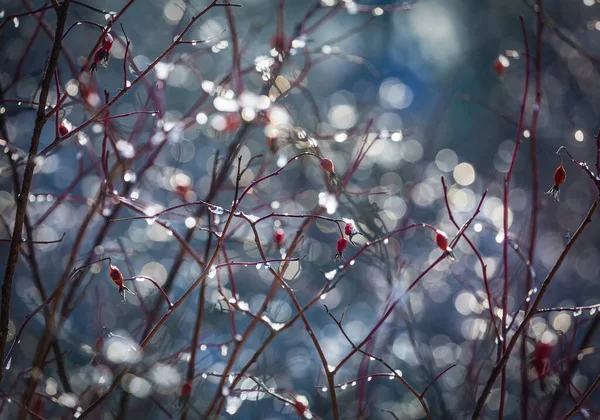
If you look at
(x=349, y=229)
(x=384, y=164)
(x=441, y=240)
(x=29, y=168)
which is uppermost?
(x=384, y=164)

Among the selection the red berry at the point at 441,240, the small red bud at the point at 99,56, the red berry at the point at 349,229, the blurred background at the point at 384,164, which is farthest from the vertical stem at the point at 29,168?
the blurred background at the point at 384,164

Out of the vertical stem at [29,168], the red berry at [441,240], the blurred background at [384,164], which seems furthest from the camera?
the blurred background at [384,164]

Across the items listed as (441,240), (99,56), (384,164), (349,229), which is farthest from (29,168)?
(384,164)

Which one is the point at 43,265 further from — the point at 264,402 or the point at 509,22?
the point at 509,22

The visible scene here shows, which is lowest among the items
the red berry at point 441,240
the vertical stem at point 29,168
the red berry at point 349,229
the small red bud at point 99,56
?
the red berry at point 441,240

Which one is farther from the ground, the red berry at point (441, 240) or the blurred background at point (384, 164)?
the blurred background at point (384, 164)

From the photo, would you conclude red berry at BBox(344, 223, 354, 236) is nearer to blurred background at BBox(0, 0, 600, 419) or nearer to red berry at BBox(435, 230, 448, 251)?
red berry at BBox(435, 230, 448, 251)

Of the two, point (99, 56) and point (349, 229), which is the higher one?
point (99, 56)

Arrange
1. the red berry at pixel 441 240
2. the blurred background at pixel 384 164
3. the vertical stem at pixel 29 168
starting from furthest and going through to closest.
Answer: the blurred background at pixel 384 164
the red berry at pixel 441 240
the vertical stem at pixel 29 168

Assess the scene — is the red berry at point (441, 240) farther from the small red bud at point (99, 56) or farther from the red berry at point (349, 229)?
the small red bud at point (99, 56)

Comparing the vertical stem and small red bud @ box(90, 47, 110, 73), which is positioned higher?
small red bud @ box(90, 47, 110, 73)

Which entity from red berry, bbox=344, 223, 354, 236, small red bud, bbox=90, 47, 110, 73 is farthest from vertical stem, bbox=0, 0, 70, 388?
red berry, bbox=344, 223, 354, 236

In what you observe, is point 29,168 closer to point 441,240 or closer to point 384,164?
point 441,240

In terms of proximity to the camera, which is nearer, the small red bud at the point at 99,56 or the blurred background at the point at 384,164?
the small red bud at the point at 99,56
